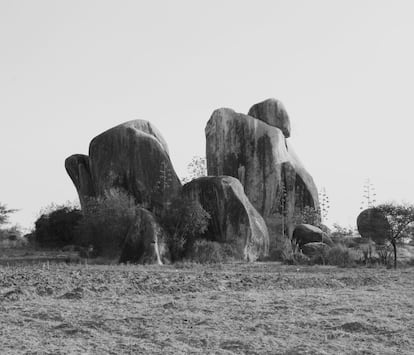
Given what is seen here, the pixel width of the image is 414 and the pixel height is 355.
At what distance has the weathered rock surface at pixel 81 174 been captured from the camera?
1593 inches

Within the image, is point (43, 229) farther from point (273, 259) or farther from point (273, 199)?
point (273, 259)

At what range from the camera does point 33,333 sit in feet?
33.6

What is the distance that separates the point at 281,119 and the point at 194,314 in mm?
37189

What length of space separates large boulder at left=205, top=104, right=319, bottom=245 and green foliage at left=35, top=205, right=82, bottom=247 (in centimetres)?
933

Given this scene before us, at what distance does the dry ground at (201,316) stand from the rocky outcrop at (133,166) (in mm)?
18521

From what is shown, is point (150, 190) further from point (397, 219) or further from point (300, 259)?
point (397, 219)

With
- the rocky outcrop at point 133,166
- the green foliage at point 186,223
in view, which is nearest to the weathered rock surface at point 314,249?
the green foliage at point 186,223

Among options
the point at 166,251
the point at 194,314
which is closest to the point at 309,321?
the point at 194,314

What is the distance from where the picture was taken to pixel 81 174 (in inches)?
1608

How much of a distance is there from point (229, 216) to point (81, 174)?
12123mm

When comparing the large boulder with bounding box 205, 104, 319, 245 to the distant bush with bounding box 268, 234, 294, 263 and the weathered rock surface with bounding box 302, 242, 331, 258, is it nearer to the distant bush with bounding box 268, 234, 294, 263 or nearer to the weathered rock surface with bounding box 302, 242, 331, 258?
the distant bush with bounding box 268, 234, 294, 263

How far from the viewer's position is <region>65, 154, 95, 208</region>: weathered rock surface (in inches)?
1593

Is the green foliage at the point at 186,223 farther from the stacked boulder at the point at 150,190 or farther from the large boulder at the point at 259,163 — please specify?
the large boulder at the point at 259,163

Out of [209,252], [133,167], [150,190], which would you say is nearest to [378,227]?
[209,252]
